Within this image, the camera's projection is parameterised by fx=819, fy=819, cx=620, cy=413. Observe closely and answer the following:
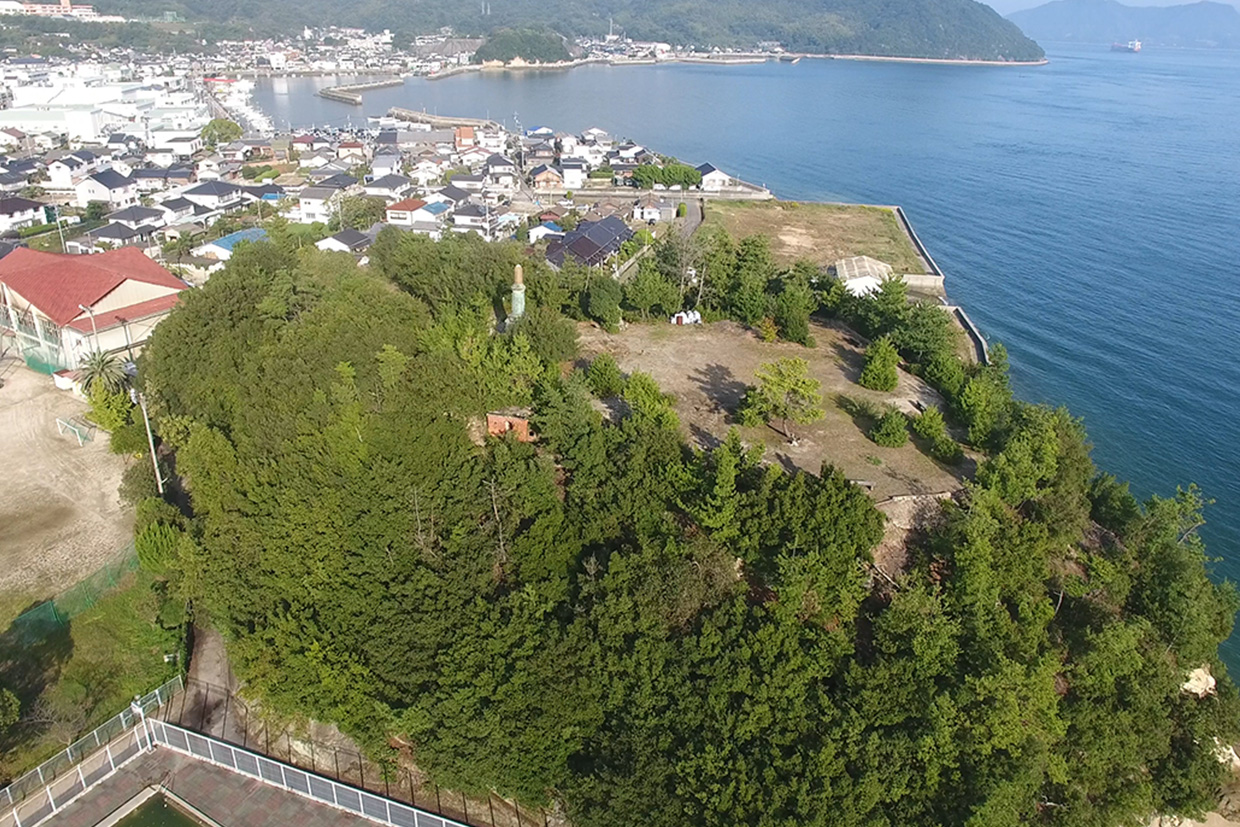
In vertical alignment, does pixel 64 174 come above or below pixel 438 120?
below

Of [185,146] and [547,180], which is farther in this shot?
[185,146]

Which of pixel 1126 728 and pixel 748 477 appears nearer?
pixel 1126 728

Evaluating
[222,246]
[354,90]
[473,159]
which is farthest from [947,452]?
[354,90]

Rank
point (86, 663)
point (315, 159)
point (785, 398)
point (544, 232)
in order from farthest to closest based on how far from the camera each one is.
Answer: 1. point (315, 159)
2. point (544, 232)
3. point (785, 398)
4. point (86, 663)

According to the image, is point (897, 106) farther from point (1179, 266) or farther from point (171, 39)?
point (171, 39)

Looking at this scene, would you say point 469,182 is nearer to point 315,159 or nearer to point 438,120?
point 315,159

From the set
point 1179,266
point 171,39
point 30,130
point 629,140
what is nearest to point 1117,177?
point 1179,266
